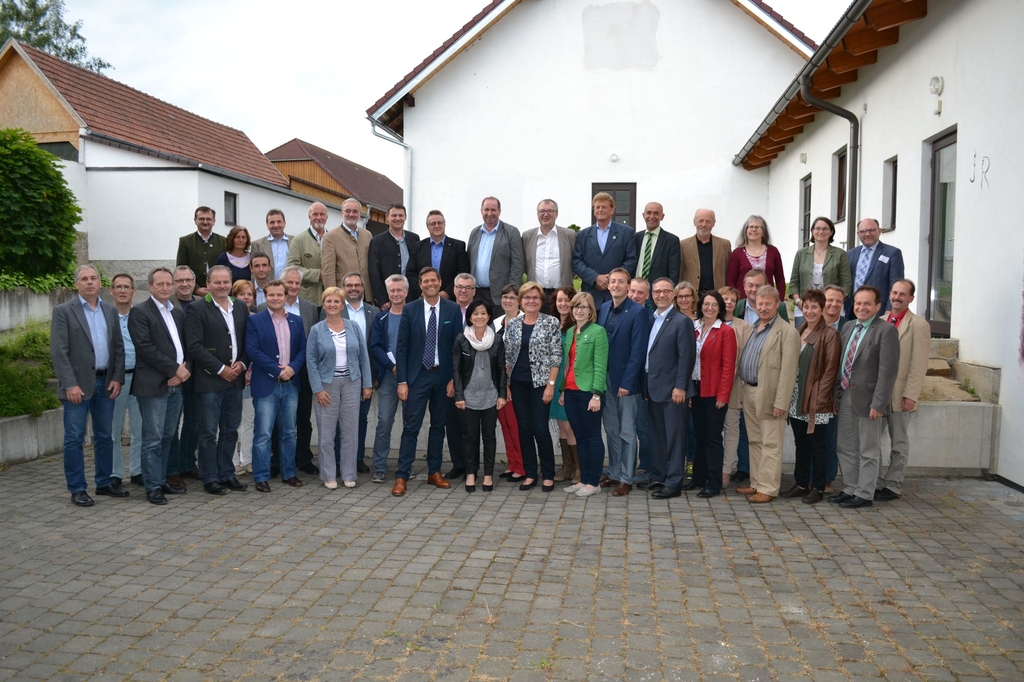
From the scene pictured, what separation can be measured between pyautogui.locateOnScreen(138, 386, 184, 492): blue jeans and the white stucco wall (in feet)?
36.1

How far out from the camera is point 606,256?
893 centimetres

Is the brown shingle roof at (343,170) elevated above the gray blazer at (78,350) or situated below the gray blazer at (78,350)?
above

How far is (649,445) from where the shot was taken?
7973 mm

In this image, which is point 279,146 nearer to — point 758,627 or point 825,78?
point 825,78

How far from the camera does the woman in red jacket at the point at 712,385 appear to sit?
746 centimetres

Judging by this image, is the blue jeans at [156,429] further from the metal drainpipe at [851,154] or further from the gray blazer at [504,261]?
the metal drainpipe at [851,154]

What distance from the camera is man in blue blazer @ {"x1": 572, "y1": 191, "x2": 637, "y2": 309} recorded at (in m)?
8.88

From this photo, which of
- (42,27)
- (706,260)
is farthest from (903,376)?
(42,27)

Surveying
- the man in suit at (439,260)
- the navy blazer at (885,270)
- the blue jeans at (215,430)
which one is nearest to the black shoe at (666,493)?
the navy blazer at (885,270)

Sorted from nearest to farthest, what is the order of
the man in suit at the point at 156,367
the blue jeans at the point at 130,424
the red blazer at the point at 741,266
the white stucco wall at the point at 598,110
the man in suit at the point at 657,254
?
the man in suit at the point at 156,367 → the blue jeans at the point at 130,424 → the red blazer at the point at 741,266 → the man in suit at the point at 657,254 → the white stucco wall at the point at 598,110

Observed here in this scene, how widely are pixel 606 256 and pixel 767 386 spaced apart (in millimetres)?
2373

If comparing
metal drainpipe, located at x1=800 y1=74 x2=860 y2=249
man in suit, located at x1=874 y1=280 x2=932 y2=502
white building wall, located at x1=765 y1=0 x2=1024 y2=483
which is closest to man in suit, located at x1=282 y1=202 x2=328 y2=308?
man in suit, located at x1=874 y1=280 x2=932 y2=502

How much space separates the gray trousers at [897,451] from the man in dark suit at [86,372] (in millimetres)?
6707

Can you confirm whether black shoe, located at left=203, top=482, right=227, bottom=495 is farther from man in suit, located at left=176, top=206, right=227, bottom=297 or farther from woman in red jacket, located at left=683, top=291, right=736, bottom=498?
woman in red jacket, located at left=683, top=291, right=736, bottom=498
